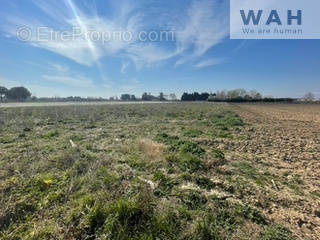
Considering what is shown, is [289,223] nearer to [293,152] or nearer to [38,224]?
[38,224]

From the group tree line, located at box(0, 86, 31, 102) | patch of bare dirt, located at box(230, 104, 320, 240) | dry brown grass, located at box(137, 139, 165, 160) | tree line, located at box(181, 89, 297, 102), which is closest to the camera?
patch of bare dirt, located at box(230, 104, 320, 240)

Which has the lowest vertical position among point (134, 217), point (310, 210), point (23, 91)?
point (310, 210)

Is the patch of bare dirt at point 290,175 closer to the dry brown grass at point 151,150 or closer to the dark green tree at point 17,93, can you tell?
the dry brown grass at point 151,150

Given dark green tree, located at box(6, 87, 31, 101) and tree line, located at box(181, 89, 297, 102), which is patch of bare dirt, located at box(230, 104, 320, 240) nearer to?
tree line, located at box(181, 89, 297, 102)

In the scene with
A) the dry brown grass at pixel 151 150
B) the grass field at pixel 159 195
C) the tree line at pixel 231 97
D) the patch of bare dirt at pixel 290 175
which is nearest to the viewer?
the grass field at pixel 159 195

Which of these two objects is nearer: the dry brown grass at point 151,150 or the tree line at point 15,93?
the dry brown grass at point 151,150

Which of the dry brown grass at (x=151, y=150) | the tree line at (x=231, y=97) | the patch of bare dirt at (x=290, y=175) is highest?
the tree line at (x=231, y=97)

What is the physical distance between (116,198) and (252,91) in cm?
13731

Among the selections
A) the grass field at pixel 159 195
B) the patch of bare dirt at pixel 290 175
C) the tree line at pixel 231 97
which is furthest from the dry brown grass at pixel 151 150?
the tree line at pixel 231 97

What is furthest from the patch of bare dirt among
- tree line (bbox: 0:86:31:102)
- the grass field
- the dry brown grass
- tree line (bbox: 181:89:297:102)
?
tree line (bbox: 0:86:31:102)

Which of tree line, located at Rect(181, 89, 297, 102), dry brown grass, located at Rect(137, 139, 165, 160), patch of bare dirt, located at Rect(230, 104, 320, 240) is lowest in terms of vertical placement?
patch of bare dirt, located at Rect(230, 104, 320, 240)

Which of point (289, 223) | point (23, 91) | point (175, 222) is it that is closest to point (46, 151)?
point (175, 222)

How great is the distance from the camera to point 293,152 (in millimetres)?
6266

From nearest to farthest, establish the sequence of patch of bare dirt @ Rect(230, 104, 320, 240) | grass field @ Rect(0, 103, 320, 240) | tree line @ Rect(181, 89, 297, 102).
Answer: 1. grass field @ Rect(0, 103, 320, 240)
2. patch of bare dirt @ Rect(230, 104, 320, 240)
3. tree line @ Rect(181, 89, 297, 102)
